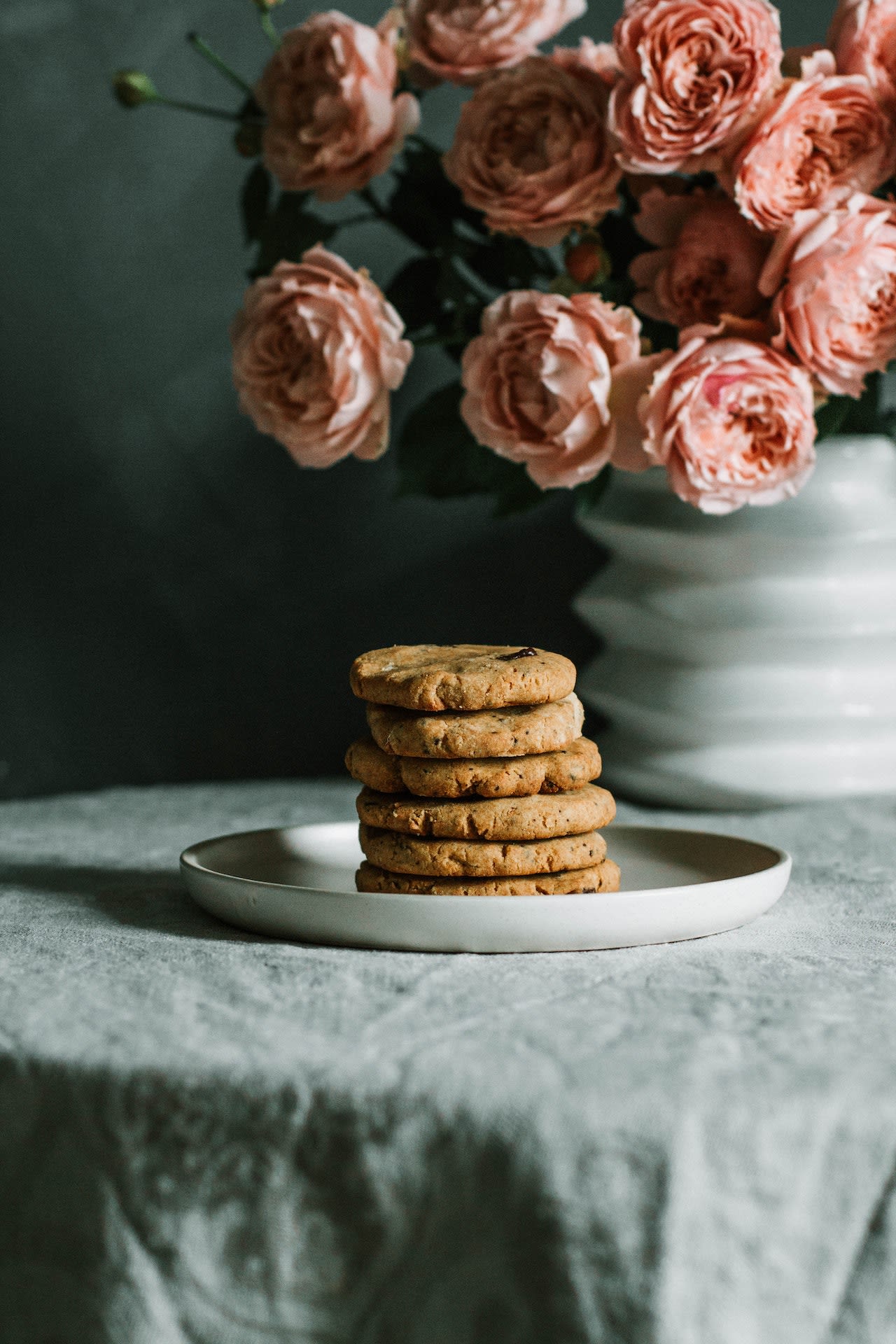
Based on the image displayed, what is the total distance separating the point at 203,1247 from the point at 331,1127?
0.22 feet

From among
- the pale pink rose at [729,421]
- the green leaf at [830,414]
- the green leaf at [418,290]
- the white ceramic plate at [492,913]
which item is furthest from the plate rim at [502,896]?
the green leaf at [418,290]

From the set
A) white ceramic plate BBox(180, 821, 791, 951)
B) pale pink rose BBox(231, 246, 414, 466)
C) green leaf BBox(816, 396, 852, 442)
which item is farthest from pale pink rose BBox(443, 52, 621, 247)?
white ceramic plate BBox(180, 821, 791, 951)

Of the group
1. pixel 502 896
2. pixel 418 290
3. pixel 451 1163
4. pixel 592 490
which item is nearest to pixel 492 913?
pixel 502 896

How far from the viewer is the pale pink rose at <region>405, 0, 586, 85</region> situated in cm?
97

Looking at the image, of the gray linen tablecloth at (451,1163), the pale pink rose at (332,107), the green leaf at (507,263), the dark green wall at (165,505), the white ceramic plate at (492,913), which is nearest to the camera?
the gray linen tablecloth at (451,1163)

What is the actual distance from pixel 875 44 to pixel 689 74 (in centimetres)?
14

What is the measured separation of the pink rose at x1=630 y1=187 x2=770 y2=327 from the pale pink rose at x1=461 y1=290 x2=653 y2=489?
0.06 m

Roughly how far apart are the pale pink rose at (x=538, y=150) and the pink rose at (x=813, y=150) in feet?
0.33

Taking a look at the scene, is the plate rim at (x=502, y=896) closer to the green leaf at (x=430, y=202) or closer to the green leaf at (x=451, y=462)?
the green leaf at (x=451, y=462)

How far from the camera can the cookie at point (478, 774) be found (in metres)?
0.66

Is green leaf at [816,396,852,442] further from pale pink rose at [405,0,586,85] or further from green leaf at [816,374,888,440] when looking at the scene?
pale pink rose at [405,0,586,85]

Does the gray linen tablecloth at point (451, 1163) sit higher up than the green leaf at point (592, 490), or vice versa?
the green leaf at point (592, 490)

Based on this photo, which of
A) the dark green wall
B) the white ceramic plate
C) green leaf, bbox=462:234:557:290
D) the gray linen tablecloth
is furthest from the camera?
the dark green wall

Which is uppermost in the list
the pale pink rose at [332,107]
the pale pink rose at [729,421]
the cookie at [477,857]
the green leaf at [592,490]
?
the pale pink rose at [332,107]
